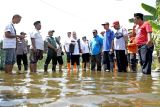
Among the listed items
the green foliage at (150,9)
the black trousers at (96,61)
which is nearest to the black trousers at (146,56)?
the black trousers at (96,61)

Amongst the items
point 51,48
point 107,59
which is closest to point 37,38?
point 51,48

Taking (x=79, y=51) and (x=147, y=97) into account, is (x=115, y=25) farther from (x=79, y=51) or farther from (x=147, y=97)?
(x=147, y=97)

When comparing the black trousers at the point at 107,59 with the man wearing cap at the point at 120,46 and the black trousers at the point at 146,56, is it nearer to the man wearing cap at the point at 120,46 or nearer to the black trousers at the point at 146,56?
the man wearing cap at the point at 120,46

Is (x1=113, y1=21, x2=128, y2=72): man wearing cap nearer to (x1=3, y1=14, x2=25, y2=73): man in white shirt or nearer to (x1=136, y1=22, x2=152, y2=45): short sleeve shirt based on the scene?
(x1=136, y1=22, x2=152, y2=45): short sleeve shirt

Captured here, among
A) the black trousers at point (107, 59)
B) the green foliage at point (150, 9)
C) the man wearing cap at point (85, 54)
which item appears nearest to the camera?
the black trousers at point (107, 59)

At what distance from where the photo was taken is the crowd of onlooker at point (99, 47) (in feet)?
31.6

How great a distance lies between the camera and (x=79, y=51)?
1598 centimetres

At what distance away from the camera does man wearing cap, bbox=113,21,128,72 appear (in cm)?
1171

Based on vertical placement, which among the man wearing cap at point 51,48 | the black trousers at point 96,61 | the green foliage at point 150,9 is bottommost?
the black trousers at point 96,61

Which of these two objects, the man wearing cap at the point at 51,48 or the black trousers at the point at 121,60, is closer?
the black trousers at the point at 121,60

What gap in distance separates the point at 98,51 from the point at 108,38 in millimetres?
1617

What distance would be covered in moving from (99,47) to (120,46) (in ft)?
8.53

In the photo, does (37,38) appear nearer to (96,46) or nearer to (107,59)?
(107,59)

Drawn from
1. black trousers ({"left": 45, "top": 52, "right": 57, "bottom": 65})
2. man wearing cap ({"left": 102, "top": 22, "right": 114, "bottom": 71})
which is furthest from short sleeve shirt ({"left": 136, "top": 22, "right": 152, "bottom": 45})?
black trousers ({"left": 45, "top": 52, "right": 57, "bottom": 65})
